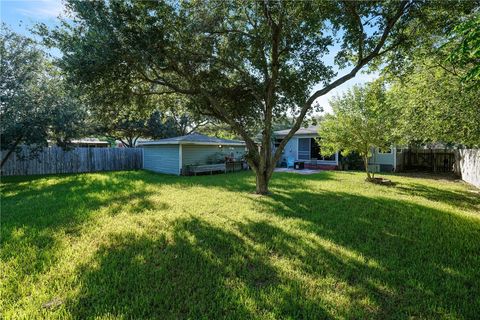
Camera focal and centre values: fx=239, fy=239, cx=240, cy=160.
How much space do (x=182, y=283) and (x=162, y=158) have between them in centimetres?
1446

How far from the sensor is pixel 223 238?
14.6 ft

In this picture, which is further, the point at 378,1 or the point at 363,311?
the point at 378,1

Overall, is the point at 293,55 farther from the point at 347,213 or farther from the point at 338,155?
the point at 338,155

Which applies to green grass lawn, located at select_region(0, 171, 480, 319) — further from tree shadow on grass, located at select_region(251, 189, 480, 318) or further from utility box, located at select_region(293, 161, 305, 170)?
utility box, located at select_region(293, 161, 305, 170)

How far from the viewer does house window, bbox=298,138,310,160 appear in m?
19.1

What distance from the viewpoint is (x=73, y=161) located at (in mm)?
16031

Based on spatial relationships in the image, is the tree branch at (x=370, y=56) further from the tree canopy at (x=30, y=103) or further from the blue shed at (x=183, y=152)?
the tree canopy at (x=30, y=103)

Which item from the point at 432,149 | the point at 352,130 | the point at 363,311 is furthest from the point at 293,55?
the point at 432,149

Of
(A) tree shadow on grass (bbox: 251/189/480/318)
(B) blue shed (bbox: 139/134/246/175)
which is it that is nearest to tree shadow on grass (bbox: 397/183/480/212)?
(A) tree shadow on grass (bbox: 251/189/480/318)

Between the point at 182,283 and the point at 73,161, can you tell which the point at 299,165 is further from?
the point at 182,283

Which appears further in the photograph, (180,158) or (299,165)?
(299,165)

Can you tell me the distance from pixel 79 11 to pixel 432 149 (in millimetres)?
21336

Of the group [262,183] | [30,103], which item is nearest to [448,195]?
[262,183]

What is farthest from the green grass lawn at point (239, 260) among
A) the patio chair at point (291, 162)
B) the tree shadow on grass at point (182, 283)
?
the patio chair at point (291, 162)
